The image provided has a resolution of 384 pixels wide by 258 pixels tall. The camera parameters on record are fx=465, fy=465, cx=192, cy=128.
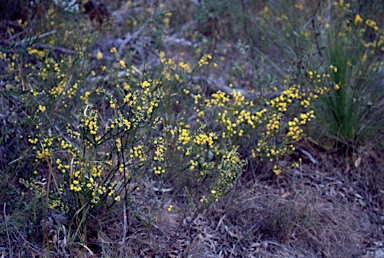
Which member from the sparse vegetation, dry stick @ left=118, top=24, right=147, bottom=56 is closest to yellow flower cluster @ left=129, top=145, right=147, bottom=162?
the sparse vegetation

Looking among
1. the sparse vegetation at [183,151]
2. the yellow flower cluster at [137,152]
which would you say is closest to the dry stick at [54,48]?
the sparse vegetation at [183,151]

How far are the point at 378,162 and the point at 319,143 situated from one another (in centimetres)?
53

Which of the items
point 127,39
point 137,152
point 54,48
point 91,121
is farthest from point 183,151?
point 127,39

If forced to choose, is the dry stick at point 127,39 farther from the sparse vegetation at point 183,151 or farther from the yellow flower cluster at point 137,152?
the yellow flower cluster at point 137,152

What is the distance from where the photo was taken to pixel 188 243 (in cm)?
303

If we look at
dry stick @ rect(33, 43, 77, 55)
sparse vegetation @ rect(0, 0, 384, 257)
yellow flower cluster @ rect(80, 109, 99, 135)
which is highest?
yellow flower cluster @ rect(80, 109, 99, 135)

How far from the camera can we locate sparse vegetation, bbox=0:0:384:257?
2.76 metres

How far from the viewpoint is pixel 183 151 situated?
3283mm

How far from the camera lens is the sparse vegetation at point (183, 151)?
2762 millimetres

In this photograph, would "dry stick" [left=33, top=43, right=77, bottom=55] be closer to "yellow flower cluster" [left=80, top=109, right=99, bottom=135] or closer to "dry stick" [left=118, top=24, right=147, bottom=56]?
"dry stick" [left=118, top=24, right=147, bottom=56]

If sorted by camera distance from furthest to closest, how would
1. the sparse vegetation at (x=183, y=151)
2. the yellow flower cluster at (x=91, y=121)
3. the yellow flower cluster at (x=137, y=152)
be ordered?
the sparse vegetation at (x=183, y=151)
the yellow flower cluster at (x=137, y=152)
the yellow flower cluster at (x=91, y=121)

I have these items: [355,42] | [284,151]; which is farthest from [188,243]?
[355,42]

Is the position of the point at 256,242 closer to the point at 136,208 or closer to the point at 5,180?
the point at 136,208

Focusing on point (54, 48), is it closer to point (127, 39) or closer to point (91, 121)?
point (127, 39)
